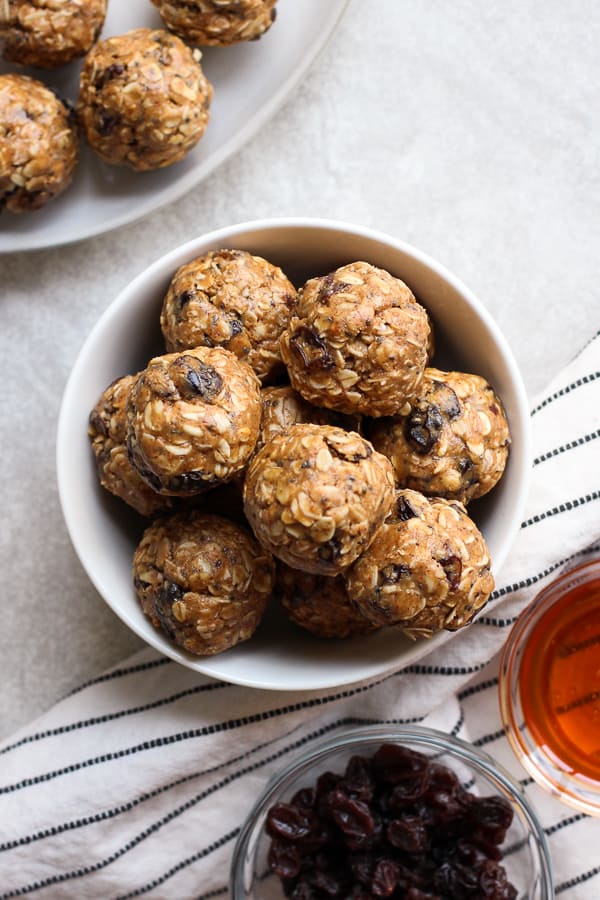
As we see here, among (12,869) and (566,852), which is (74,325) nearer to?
(12,869)

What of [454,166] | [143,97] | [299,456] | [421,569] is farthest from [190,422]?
[454,166]

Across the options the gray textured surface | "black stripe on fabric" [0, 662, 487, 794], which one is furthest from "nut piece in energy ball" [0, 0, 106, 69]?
"black stripe on fabric" [0, 662, 487, 794]

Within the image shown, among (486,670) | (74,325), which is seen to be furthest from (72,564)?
(486,670)

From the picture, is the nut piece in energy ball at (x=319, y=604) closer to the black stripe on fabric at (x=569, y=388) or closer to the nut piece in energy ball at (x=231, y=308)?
the nut piece in energy ball at (x=231, y=308)

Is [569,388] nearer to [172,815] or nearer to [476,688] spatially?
[476,688]

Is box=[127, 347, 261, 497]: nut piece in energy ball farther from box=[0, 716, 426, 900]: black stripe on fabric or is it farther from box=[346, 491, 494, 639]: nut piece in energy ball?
box=[0, 716, 426, 900]: black stripe on fabric

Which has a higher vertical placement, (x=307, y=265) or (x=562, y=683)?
(x=307, y=265)
